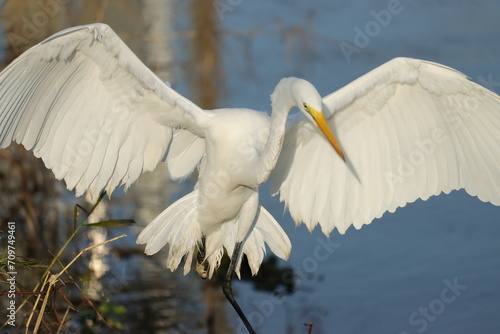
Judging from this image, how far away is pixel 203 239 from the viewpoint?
5906 mm

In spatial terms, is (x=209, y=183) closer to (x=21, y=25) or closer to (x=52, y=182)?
(x=52, y=182)

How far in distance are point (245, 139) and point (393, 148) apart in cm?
95

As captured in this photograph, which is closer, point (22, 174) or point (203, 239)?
point (203, 239)

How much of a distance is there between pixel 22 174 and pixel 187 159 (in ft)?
6.43

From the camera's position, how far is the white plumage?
497cm

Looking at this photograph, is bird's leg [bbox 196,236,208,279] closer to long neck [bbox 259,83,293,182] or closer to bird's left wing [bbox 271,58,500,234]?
bird's left wing [bbox 271,58,500,234]

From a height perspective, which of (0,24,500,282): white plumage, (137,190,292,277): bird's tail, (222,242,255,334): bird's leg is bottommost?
(222,242,255,334): bird's leg

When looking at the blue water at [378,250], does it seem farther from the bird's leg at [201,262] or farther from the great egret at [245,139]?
the bird's leg at [201,262]

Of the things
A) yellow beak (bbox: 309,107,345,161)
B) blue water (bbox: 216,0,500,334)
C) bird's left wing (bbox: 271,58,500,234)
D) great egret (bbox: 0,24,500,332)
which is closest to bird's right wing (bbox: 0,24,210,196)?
great egret (bbox: 0,24,500,332)

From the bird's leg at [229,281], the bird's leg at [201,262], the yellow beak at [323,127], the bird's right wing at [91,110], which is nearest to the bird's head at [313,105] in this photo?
the yellow beak at [323,127]

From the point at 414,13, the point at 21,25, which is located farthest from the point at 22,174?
the point at 414,13

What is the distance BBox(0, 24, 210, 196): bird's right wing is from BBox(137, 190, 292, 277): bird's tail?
0.39 metres

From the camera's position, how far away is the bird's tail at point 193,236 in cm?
558

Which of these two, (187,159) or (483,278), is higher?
(187,159)
